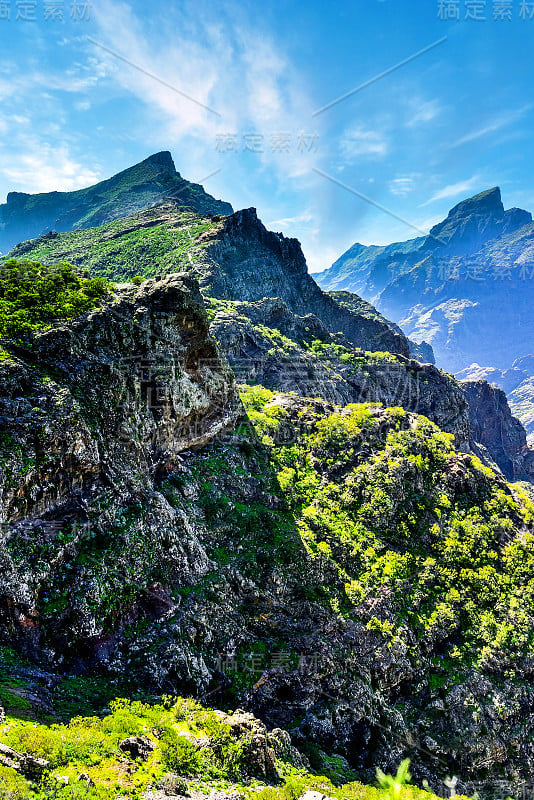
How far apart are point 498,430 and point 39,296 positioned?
161371 millimetres

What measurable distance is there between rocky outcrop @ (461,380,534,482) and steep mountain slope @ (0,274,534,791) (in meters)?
117

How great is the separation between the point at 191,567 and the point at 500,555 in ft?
95.9

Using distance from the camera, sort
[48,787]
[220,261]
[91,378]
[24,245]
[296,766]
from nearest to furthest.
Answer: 1. [48,787]
2. [296,766]
3. [91,378]
4. [220,261]
5. [24,245]

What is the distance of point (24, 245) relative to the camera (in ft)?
431

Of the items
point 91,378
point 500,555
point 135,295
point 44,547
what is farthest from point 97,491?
point 500,555

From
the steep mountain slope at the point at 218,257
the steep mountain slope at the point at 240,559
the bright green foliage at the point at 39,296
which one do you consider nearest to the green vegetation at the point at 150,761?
the steep mountain slope at the point at 240,559

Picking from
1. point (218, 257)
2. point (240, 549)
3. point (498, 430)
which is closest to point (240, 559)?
point (240, 549)

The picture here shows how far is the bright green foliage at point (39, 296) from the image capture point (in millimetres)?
22031

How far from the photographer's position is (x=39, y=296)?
24531 mm

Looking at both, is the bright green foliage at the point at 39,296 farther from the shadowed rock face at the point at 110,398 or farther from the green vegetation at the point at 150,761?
the green vegetation at the point at 150,761

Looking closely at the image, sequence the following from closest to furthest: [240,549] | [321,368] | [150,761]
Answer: [150,761]
[240,549]
[321,368]

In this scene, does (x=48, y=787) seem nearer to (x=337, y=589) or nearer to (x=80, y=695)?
(x=80, y=695)

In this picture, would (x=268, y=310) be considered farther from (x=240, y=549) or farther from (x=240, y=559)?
(x=240, y=559)

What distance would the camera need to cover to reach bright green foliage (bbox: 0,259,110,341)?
22.0 meters
